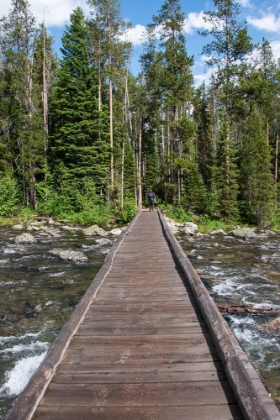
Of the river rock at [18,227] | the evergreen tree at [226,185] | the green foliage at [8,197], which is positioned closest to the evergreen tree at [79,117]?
the green foliage at [8,197]

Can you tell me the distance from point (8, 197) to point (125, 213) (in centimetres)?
990

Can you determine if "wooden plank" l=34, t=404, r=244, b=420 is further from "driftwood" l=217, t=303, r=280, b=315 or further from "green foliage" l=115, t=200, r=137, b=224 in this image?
"green foliage" l=115, t=200, r=137, b=224

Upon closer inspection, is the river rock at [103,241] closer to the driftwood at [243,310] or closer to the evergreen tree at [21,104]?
the driftwood at [243,310]

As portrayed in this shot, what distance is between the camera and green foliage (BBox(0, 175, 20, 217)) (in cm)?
2494

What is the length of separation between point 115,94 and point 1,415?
33937 millimetres

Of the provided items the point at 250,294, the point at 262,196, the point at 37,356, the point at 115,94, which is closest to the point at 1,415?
the point at 37,356

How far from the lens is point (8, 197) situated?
2572 cm

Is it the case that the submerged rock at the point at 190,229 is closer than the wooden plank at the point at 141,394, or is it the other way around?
the wooden plank at the point at 141,394

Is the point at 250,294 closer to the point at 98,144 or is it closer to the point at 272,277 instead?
the point at 272,277

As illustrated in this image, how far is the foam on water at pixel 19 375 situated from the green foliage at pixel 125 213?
1880 centimetres

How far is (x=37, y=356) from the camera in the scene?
5.65 meters

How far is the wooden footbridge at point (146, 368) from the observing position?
2.54 meters

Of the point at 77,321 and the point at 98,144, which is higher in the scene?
the point at 98,144

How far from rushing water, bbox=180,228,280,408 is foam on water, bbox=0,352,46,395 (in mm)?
3883
